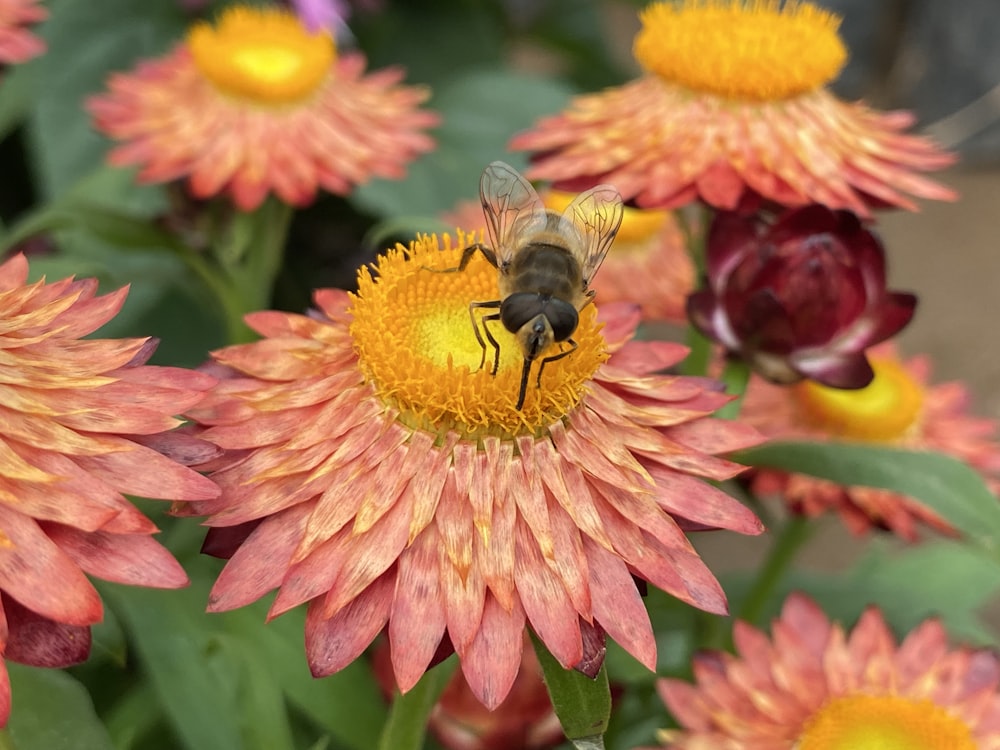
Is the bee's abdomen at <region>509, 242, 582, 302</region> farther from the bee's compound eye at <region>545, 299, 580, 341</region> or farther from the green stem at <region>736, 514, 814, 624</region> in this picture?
the green stem at <region>736, 514, 814, 624</region>

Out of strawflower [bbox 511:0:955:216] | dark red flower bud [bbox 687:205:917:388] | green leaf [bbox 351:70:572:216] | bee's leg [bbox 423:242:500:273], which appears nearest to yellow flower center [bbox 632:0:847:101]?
strawflower [bbox 511:0:955:216]

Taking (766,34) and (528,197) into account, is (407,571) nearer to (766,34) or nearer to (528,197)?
(528,197)

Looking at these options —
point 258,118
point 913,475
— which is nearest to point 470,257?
point 913,475

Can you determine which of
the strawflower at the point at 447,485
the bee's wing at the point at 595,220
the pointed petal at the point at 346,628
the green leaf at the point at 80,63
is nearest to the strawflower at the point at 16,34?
the green leaf at the point at 80,63

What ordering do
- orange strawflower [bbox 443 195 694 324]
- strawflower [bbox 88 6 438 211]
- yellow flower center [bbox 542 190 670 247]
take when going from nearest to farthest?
Answer: strawflower [bbox 88 6 438 211] → orange strawflower [bbox 443 195 694 324] → yellow flower center [bbox 542 190 670 247]

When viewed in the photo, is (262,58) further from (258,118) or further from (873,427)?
→ (873,427)

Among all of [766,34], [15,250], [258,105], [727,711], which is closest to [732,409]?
[727,711]
